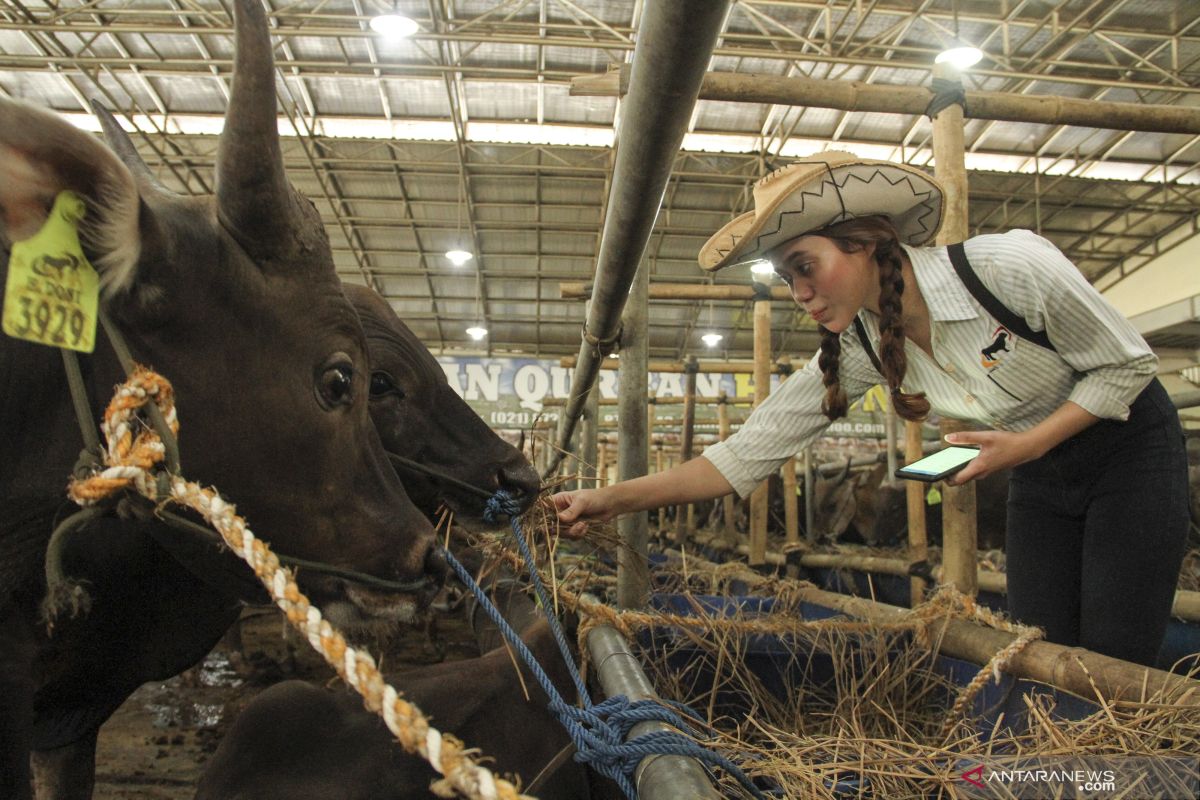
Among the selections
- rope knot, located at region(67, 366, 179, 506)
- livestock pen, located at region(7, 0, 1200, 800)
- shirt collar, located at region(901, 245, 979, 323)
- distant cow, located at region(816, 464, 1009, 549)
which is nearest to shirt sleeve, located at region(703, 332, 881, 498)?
livestock pen, located at region(7, 0, 1200, 800)

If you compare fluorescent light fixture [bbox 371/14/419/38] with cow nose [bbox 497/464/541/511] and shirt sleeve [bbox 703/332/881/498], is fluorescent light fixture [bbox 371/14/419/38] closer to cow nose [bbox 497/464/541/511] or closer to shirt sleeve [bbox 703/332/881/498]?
cow nose [bbox 497/464/541/511]

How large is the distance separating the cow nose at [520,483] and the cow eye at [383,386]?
42 cm

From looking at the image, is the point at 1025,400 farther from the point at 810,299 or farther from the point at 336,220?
the point at 336,220

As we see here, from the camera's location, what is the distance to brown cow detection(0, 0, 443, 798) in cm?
118

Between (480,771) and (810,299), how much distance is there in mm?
1477

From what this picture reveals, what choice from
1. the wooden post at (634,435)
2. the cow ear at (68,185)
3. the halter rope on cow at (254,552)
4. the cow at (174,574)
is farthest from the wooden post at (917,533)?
the cow ear at (68,185)

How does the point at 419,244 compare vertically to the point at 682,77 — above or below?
above

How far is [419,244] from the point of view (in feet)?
63.6

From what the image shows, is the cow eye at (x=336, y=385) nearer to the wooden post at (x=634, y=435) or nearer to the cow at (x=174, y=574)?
the cow at (x=174, y=574)

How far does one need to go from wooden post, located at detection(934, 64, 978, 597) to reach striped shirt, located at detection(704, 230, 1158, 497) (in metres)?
0.51

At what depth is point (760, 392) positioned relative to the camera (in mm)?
5672

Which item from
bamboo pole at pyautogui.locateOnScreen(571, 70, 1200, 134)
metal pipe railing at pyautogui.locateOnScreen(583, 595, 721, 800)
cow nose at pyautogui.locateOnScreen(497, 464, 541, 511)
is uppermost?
bamboo pole at pyautogui.locateOnScreen(571, 70, 1200, 134)

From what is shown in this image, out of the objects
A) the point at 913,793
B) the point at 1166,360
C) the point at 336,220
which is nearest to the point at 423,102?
the point at 336,220

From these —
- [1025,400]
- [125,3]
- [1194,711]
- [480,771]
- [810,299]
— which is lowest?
[1194,711]
